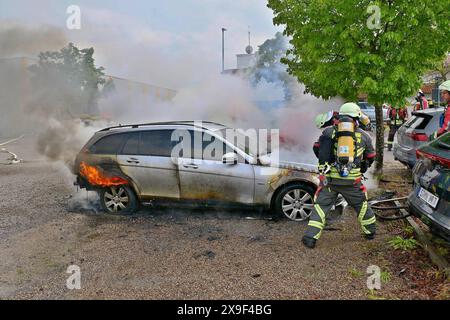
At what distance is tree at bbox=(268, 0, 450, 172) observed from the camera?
18.7 ft

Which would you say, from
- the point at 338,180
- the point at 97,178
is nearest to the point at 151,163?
the point at 97,178

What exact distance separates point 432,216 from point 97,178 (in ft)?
15.0

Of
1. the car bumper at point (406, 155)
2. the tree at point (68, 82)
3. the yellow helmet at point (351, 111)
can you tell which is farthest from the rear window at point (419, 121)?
the tree at point (68, 82)

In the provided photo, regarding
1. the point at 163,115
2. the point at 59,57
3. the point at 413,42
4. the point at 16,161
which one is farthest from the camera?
the point at 59,57

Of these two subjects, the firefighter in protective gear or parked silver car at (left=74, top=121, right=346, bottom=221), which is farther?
parked silver car at (left=74, top=121, right=346, bottom=221)

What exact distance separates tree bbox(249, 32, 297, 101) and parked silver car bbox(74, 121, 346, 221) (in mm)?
8370

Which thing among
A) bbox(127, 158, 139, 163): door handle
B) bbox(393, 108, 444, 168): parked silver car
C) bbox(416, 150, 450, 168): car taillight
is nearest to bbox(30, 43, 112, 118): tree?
bbox(127, 158, 139, 163): door handle

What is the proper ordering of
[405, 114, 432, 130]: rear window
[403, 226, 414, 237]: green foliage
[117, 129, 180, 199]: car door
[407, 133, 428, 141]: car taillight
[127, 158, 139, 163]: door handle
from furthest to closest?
[405, 114, 432, 130]: rear window, [407, 133, 428, 141]: car taillight, [127, 158, 139, 163]: door handle, [117, 129, 180, 199]: car door, [403, 226, 414, 237]: green foliage

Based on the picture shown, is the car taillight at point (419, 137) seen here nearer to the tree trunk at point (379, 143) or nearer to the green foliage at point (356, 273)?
the tree trunk at point (379, 143)

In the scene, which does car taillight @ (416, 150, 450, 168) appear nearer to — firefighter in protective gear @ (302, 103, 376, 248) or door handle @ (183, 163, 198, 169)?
firefighter in protective gear @ (302, 103, 376, 248)
